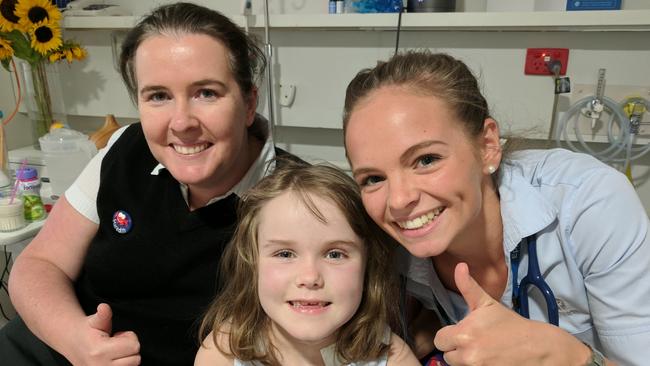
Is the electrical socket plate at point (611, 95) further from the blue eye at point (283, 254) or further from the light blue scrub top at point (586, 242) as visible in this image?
the blue eye at point (283, 254)

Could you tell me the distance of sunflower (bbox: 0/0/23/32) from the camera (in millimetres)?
2119

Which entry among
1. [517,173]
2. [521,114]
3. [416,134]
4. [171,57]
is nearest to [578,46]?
[521,114]

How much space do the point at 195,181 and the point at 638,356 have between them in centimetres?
103

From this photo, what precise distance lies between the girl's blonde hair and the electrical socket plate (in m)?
1.23

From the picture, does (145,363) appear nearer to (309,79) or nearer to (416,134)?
(416,134)

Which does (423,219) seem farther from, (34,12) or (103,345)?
(34,12)

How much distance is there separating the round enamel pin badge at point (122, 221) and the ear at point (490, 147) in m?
0.91

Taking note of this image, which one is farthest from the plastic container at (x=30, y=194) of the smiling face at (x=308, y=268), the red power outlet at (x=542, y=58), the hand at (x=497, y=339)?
the red power outlet at (x=542, y=58)

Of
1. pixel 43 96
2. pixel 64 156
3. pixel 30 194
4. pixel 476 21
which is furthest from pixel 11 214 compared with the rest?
pixel 476 21

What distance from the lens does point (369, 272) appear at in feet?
3.90

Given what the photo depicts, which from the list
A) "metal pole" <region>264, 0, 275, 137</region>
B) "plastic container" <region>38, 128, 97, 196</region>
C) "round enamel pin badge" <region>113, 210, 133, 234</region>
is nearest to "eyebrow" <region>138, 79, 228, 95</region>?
"round enamel pin badge" <region>113, 210, 133, 234</region>

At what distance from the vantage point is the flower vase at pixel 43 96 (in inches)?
95.5

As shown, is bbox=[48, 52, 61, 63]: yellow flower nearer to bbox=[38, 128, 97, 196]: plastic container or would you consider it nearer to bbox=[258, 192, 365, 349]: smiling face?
bbox=[38, 128, 97, 196]: plastic container

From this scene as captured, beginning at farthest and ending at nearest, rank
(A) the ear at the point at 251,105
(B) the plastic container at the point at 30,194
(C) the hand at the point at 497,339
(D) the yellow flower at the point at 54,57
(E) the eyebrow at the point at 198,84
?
1. (D) the yellow flower at the point at 54,57
2. (B) the plastic container at the point at 30,194
3. (A) the ear at the point at 251,105
4. (E) the eyebrow at the point at 198,84
5. (C) the hand at the point at 497,339
